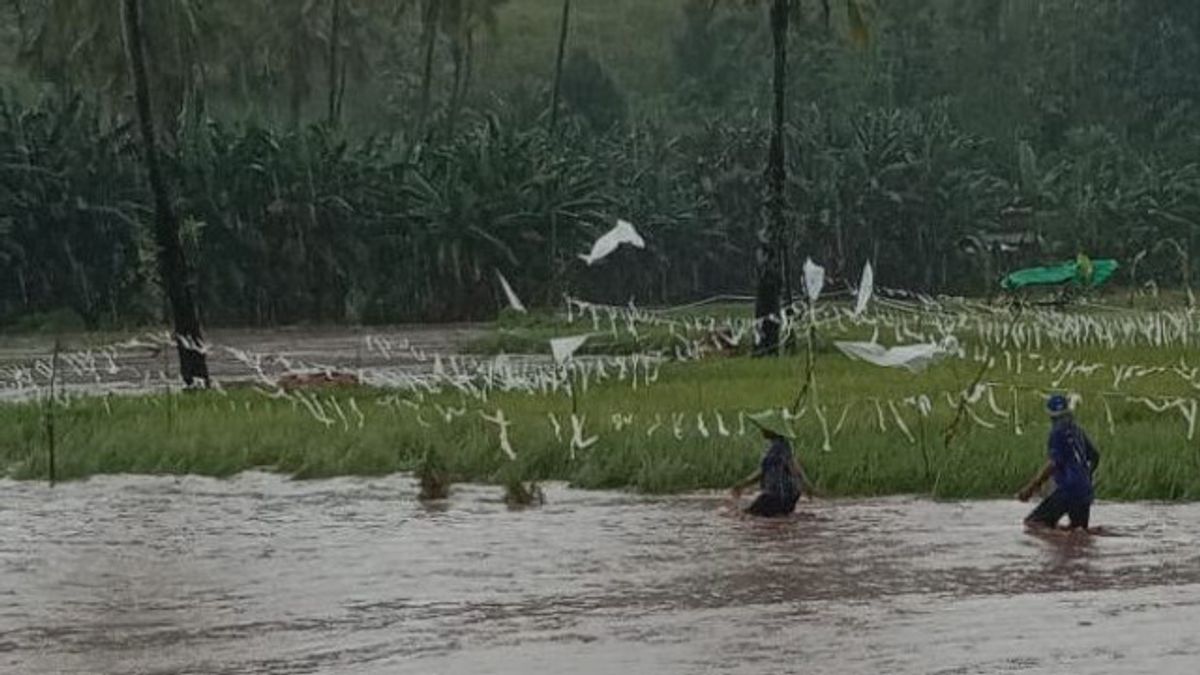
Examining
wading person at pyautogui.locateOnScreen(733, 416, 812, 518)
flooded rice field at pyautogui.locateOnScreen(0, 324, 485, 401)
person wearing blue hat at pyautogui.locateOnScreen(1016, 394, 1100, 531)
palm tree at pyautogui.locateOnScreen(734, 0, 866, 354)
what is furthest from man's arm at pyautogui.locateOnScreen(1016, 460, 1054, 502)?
palm tree at pyautogui.locateOnScreen(734, 0, 866, 354)

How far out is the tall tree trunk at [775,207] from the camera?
30.9 meters

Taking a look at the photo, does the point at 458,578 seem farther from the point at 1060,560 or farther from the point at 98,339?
the point at 98,339

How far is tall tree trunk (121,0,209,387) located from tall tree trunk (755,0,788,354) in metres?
8.11

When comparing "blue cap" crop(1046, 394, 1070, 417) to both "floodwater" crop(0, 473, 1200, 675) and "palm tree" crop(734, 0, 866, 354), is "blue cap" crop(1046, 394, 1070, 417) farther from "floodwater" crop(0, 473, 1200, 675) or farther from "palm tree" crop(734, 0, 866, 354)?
"palm tree" crop(734, 0, 866, 354)

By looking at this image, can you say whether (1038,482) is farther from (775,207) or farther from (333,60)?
(333,60)

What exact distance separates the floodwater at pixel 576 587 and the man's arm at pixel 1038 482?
10.0 inches

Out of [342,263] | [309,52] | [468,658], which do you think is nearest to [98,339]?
[342,263]

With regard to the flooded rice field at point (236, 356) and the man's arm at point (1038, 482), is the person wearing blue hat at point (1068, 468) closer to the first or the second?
the man's arm at point (1038, 482)

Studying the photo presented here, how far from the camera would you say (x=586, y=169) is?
1988 inches

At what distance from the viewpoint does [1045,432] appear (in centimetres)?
1816

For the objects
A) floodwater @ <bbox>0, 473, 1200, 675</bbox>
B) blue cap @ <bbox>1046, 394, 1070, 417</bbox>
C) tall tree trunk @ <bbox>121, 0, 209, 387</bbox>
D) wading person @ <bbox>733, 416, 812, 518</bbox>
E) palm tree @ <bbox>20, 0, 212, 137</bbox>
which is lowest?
floodwater @ <bbox>0, 473, 1200, 675</bbox>

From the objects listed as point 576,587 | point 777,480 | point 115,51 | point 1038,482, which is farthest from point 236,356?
point 576,587

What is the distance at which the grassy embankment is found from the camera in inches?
680

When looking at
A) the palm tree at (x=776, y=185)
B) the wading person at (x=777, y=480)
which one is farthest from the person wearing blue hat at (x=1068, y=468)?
the palm tree at (x=776, y=185)
